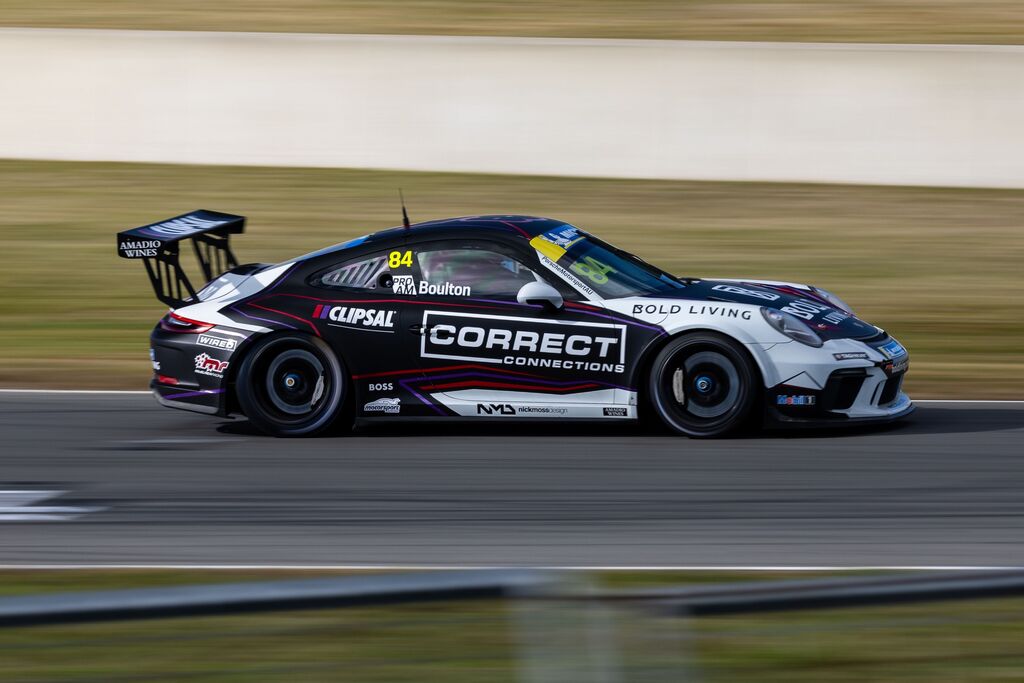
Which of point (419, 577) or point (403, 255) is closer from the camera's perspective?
point (419, 577)

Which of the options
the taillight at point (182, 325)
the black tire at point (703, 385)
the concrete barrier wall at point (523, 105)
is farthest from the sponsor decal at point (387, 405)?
the concrete barrier wall at point (523, 105)

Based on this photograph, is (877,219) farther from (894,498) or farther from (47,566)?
(47,566)

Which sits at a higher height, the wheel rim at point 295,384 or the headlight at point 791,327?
the headlight at point 791,327

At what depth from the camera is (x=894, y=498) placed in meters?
7.11

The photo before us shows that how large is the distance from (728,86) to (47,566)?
11.7m

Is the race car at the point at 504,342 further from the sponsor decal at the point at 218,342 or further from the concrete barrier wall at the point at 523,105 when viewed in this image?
the concrete barrier wall at the point at 523,105

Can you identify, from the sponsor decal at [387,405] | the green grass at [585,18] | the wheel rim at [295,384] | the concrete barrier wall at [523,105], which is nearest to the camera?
the sponsor decal at [387,405]

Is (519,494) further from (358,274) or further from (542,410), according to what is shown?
(358,274)

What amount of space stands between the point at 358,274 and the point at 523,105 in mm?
8399

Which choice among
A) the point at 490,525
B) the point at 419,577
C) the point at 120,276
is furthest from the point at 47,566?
the point at 120,276

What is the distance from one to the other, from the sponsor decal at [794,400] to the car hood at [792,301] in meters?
0.39

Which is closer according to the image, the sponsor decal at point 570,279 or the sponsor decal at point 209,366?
the sponsor decal at point 570,279

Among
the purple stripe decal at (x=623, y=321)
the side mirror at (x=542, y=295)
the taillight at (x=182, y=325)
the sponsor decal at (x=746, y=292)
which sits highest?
the sponsor decal at (x=746, y=292)

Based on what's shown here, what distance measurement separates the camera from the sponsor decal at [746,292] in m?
8.66
